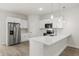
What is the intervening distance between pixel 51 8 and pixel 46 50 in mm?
1305

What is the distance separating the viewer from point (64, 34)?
3.47m

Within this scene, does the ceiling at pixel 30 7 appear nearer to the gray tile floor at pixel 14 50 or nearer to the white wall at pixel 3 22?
the white wall at pixel 3 22

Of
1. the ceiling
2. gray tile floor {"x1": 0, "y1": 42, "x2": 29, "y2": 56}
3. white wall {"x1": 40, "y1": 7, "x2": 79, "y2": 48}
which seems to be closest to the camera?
the ceiling

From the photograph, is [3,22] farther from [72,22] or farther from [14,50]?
[72,22]

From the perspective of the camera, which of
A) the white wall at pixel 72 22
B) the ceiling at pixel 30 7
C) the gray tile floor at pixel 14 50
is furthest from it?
the white wall at pixel 72 22

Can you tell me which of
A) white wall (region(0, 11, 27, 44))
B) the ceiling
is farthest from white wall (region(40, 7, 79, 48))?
white wall (region(0, 11, 27, 44))

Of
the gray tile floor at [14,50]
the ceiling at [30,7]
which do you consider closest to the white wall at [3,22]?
the ceiling at [30,7]

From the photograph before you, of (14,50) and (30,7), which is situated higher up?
(30,7)

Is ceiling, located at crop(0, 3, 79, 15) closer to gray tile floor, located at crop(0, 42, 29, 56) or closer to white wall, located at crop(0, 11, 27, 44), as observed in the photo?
white wall, located at crop(0, 11, 27, 44)

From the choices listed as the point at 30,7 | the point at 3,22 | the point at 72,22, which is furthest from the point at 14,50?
the point at 72,22

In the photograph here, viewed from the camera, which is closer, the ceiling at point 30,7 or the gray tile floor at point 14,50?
the ceiling at point 30,7

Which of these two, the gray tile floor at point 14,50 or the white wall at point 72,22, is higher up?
the white wall at point 72,22

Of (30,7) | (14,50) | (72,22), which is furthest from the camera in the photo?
(72,22)

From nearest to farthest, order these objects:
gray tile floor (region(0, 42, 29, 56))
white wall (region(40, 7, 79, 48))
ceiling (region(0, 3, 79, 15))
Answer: ceiling (region(0, 3, 79, 15)), gray tile floor (region(0, 42, 29, 56)), white wall (region(40, 7, 79, 48))
